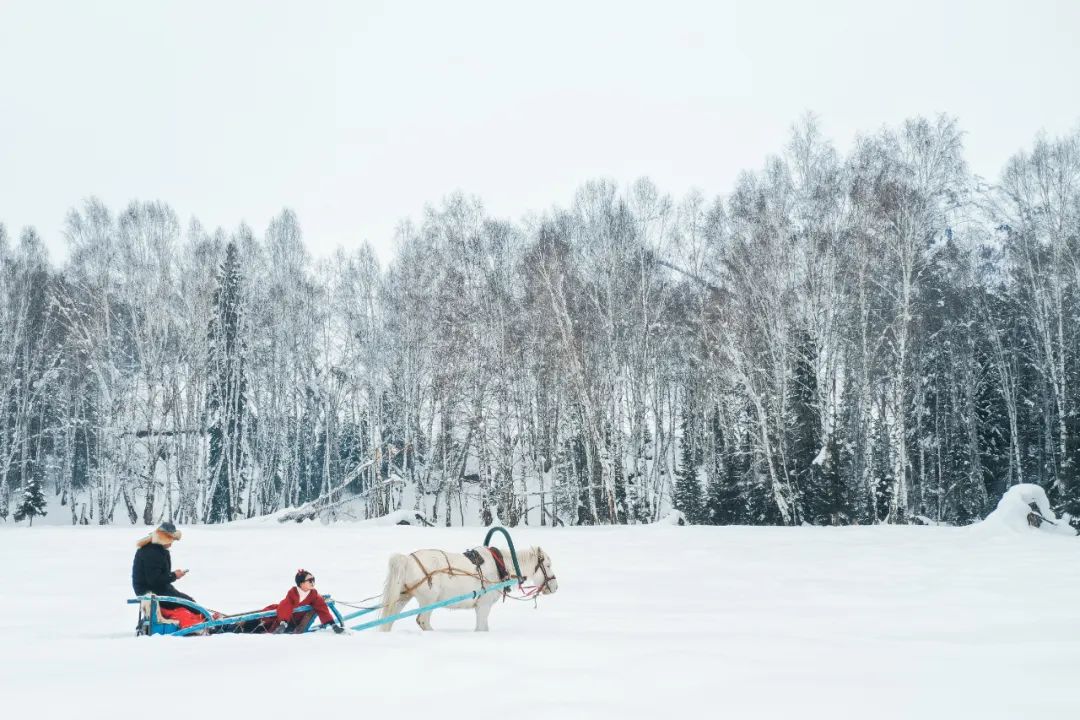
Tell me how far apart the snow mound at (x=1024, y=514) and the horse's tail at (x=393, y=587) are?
537 inches

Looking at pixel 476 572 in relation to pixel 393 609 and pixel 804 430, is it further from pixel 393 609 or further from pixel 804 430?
pixel 804 430

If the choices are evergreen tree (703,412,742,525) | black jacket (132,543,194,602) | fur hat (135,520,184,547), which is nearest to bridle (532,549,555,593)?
black jacket (132,543,194,602)

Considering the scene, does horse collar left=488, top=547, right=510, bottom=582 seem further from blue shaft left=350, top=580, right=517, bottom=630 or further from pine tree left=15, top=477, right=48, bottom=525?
→ pine tree left=15, top=477, right=48, bottom=525

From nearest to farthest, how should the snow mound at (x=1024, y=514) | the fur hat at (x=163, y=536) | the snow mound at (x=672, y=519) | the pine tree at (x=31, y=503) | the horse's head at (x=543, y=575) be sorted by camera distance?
the fur hat at (x=163, y=536)
the horse's head at (x=543, y=575)
the snow mound at (x=1024, y=514)
the snow mound at (x=672, y=519)
the pine tree at (x=31, y=503)

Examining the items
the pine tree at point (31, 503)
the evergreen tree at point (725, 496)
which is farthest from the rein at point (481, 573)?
the pine tree at point (31, 503)

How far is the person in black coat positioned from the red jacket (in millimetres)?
876

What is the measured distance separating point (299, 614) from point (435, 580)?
1.24 meters

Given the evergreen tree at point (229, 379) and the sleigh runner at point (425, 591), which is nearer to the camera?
the sleigh runner at point (425, 591)

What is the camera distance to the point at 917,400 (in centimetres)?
2677

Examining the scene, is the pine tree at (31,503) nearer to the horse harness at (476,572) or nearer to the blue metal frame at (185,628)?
the blue metal frame at (185,628)

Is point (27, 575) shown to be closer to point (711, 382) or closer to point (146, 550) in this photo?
point (146, 550)

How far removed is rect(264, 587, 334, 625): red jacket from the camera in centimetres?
648

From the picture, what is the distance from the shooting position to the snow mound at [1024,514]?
15766 millimetres

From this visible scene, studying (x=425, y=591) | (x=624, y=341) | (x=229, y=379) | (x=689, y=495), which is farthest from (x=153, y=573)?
(x=229, y=379)
